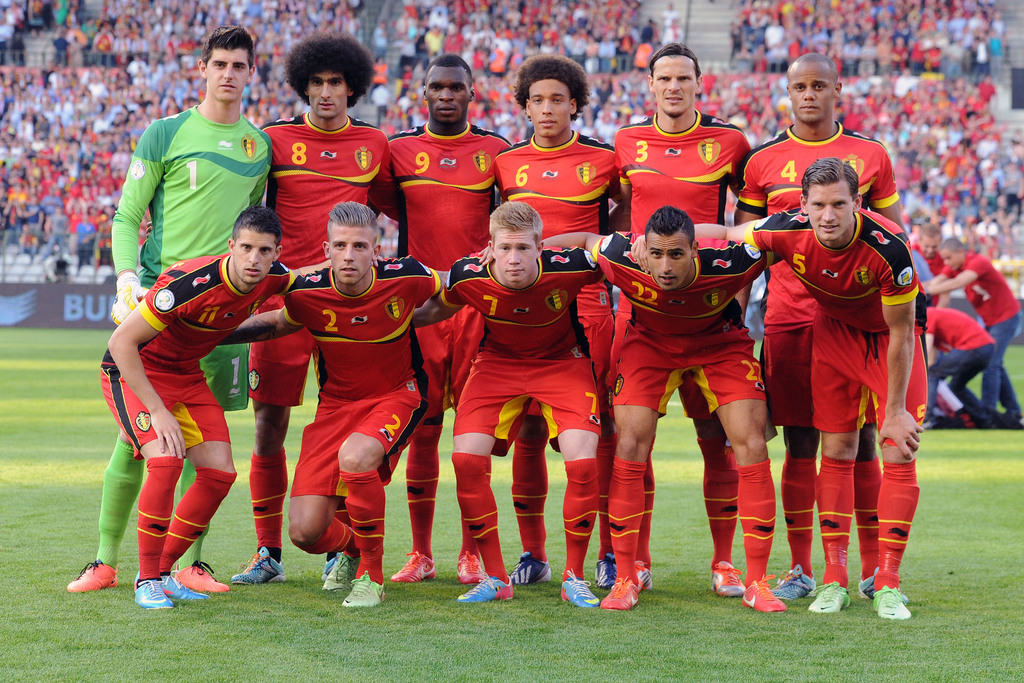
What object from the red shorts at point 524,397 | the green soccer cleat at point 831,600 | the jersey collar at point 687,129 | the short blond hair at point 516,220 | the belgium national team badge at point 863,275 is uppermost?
the jersey collar at point 687,129

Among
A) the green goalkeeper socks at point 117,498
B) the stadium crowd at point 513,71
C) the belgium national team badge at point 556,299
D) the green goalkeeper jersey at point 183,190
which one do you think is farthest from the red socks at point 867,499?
Result: the stadium crowd at point 513,71

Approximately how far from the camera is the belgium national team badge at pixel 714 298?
16.3 feet

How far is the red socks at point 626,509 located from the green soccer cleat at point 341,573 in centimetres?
126

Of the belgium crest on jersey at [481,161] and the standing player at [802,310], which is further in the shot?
the belgium crest on jersey at [481,161]

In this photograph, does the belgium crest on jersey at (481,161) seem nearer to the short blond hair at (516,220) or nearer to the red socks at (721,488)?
the short blond hair at (516,220)

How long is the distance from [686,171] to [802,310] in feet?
2.96

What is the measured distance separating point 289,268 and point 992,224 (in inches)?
796

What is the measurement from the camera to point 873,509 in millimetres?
5305

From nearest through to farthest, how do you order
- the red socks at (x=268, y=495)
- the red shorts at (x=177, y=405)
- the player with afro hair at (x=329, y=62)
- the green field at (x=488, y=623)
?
1. the green field at (x=488, y=623)
2. the red shorts at (x=177, y=405)
3. the red socks at (x=268, y=495)
4. the player with afro hair at (x=329, y=62)

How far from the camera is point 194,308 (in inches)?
189

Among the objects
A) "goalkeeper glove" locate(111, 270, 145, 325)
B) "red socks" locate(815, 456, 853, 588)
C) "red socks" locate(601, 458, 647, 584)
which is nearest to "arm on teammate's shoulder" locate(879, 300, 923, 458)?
"red socks" locate(815, 456, 853, 588)

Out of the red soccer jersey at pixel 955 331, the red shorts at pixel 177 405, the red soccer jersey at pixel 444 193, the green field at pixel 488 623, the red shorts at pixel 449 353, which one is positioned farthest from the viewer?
the red soccer jersey at pixel 955 331

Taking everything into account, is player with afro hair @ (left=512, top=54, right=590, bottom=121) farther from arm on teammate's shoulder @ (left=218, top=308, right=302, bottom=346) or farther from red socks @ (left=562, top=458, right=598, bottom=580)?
red socks @ (left=562, top=458, right=598, bottom=580)

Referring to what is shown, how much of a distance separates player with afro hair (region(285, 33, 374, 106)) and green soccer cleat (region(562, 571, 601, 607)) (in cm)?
285
